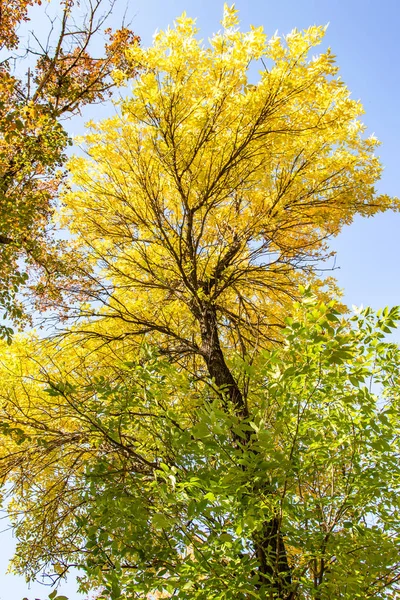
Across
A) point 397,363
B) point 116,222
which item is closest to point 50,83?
point 116,222

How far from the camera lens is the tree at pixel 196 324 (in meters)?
2.08

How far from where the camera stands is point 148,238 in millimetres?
5109

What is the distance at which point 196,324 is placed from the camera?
488 cm

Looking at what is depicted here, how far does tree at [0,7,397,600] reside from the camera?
208cm

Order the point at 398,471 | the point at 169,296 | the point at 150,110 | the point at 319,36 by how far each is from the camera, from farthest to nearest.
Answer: the point at 169,296
the point at 150,110
the point at 319,36
the point at 398,471

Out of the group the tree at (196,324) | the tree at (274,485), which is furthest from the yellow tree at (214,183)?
the tree at (274,485)

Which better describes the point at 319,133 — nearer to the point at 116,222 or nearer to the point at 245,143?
the point at 245,143

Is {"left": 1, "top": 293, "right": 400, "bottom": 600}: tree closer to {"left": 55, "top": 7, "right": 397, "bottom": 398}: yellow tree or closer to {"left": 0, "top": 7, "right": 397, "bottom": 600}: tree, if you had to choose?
{"left": 0, "top": 7, "right": 397, "bottom": 600}: tree

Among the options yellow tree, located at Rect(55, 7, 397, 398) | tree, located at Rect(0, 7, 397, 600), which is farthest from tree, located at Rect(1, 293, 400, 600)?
yellow tree, located at Rect(55, 7, 397, 398)

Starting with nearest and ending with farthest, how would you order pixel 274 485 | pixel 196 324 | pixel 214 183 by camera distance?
pixel 274 485 → pixel 214 183 → pixel 196 324

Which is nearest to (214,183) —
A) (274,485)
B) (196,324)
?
(196,324)

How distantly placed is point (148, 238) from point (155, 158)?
1180mm

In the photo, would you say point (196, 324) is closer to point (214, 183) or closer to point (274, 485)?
point (214, 183)

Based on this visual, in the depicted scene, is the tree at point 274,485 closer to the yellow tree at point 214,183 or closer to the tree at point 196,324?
the tree at point 196,324
